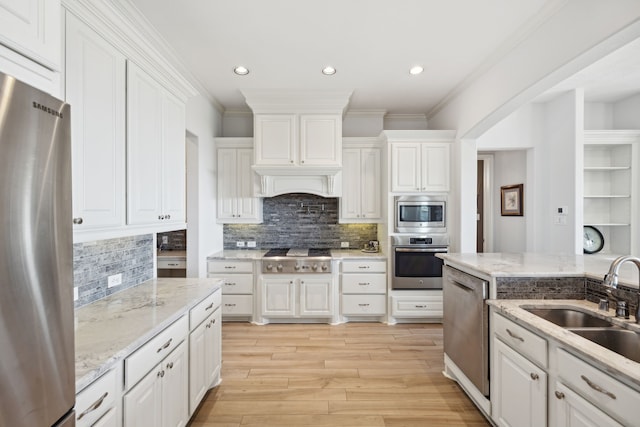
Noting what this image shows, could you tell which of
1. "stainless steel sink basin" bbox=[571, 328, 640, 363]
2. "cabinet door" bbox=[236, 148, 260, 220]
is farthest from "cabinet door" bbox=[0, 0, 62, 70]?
"cabinet door" bbox=[236, 148, 260, 220]

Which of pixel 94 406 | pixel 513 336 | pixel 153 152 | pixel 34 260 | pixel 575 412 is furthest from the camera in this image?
pixel 153 152

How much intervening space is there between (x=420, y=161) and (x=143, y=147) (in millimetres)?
3018

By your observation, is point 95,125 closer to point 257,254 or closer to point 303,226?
point 257,254

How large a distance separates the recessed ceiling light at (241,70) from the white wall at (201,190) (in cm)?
61

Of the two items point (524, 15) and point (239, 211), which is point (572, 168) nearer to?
point (524, 15)

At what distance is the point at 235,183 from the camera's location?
3996 mm

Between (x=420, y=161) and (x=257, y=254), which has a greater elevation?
(x=420, y=161)

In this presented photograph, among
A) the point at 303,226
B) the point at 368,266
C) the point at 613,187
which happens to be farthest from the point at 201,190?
the point at 613,187

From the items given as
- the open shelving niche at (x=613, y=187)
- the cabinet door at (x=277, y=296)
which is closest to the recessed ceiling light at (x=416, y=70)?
the open shelving niche at (x=613, y=187)

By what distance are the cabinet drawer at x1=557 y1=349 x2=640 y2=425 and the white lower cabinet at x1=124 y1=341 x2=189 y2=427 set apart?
6.37 ft

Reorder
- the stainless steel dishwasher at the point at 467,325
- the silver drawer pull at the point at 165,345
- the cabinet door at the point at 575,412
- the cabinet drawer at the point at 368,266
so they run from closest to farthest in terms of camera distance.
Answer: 1. the cabinet door at the point at 575,412
2. the silver drawer pull at the point at 165,345
3. the stainless steel dishwasher at the point at 467,325
4. the cabinet drawer at the point at 368,266

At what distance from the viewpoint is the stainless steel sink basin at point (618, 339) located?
1.40m

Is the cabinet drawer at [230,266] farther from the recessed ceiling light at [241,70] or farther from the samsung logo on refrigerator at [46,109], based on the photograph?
the samsung logo on refrigerator at [46,109]

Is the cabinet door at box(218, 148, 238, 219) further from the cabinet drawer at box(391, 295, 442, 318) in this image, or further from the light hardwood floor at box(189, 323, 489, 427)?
the cabinet drawer at box(391, 295, 442, 318)
